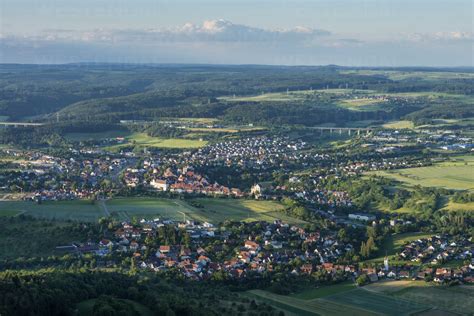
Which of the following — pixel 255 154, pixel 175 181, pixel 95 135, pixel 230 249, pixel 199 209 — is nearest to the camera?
pixel 230 249

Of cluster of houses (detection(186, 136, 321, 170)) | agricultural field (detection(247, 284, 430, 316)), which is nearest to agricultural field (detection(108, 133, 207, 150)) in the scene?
cluster of houses (detection(186, 136, 321, 170))

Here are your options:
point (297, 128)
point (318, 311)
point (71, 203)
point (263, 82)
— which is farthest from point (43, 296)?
point (263, 82)

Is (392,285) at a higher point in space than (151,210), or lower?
higher

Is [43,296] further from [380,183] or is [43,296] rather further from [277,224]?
[380,183]

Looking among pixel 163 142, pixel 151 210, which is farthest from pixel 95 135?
pixel 151 210

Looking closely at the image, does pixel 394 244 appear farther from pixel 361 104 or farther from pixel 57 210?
pixel 361 104

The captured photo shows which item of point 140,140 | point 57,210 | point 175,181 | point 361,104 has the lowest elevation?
point 140,140

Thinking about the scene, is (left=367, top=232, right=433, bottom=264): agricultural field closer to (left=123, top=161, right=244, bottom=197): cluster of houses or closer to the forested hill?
(left=123, top=161, right=244, bottom=197): cluster of houses
